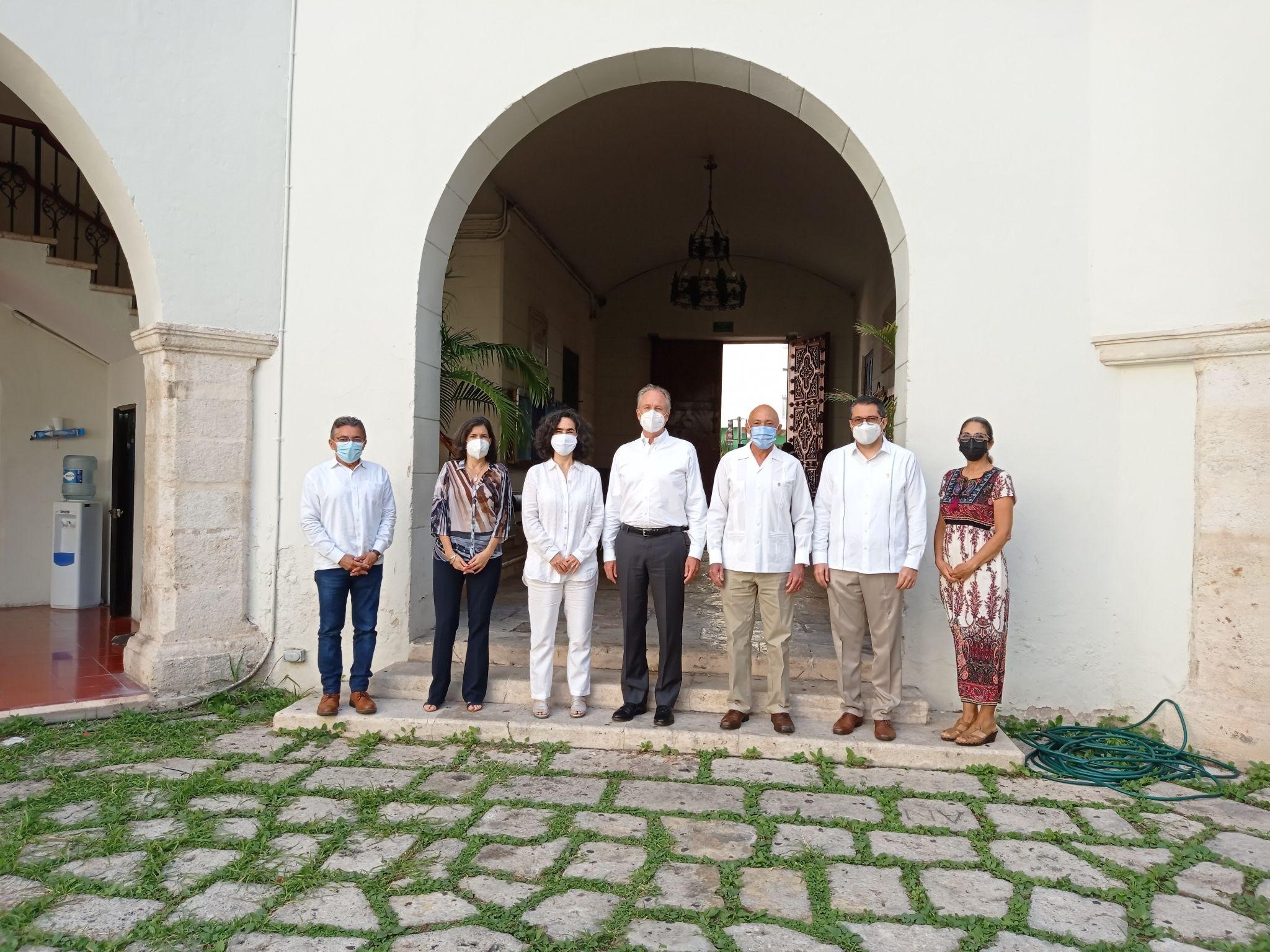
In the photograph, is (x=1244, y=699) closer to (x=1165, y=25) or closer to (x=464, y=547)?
(x=1165, y=25)

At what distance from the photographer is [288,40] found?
18.0 feet

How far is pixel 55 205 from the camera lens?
24.5ft

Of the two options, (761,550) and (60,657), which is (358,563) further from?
(60,657)

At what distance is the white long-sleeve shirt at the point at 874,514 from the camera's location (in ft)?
14.3

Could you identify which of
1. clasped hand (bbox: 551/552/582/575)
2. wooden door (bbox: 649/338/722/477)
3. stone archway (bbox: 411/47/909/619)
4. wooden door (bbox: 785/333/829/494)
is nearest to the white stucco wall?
stone archway (bbox: 411/47/909/619)

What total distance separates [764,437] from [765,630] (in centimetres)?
99

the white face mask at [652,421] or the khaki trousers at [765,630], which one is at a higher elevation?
the white face mask at [652,421]

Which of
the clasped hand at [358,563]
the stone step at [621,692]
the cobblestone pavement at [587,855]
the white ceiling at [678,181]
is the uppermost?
the white ceiling at [678,181]

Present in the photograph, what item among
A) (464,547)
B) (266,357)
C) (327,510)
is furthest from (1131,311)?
(266,357)

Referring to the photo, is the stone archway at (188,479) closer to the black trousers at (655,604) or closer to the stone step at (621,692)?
the stone step at (621,692)

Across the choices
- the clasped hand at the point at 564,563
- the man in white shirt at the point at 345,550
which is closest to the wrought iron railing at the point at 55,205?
the man in white shirt at the point at 345,550

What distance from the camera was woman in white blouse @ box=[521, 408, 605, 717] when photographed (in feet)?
15.0

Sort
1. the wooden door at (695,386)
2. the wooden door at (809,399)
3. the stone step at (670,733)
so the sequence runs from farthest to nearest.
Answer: the wooden door at (695,386)
the wooden door at (809,399)
the stone step at (670,733)

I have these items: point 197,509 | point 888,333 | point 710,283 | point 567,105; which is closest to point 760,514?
point 888,333
